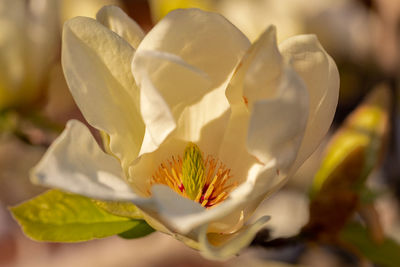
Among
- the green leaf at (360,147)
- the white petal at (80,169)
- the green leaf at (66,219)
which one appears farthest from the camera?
the green leaf at (360,147)

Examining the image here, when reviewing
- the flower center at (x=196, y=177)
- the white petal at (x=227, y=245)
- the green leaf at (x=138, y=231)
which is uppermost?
the white petal at (x=227, y=245)

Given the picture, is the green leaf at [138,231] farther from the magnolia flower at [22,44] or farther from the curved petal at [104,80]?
the magnolia flower at [22,44]

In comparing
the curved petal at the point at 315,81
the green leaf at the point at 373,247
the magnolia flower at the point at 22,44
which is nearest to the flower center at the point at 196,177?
the curved petal at the point at 315,81

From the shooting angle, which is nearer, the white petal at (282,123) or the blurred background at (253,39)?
the white petal at (282,123)

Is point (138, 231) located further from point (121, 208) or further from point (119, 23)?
point (119, 23)

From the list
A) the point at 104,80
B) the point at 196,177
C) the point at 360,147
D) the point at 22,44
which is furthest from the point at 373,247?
the point at 22,44

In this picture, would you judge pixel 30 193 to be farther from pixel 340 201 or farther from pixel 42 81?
pixel 340 201

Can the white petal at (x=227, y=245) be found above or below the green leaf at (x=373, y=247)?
above
